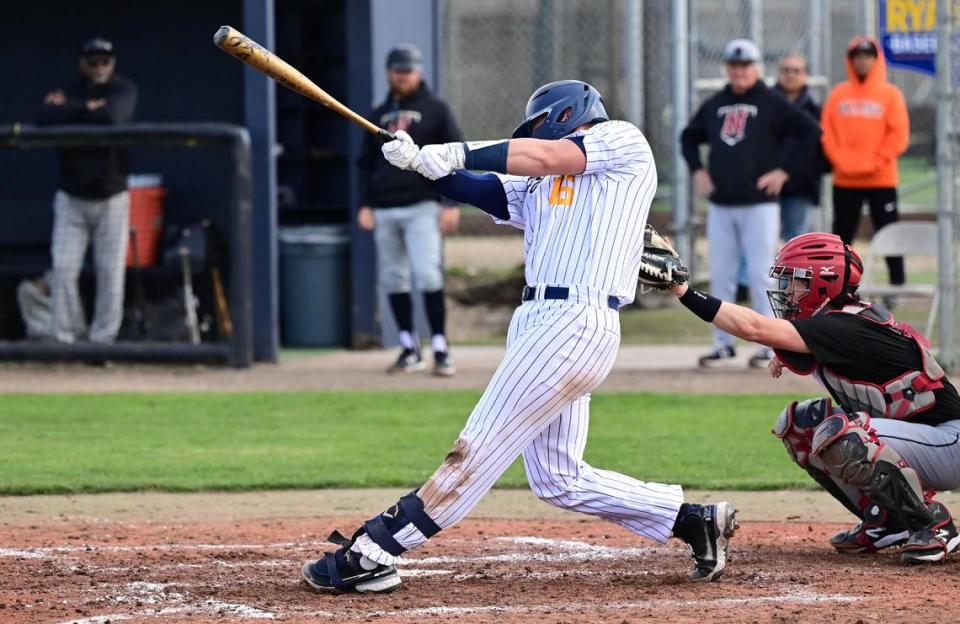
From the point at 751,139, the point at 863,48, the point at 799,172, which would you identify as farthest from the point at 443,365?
the point at 863,48

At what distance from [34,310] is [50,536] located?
5263 millimetres

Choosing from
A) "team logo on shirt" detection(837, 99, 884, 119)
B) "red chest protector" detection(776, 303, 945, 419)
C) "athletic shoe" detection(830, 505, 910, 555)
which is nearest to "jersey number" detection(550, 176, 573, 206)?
"red chest protector" detection(776, 303, 945, 419)

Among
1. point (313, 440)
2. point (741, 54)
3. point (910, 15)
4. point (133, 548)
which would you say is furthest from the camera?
point (910, 15)

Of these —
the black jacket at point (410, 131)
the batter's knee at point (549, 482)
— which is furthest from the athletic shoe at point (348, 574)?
the black jacket at point (410, 131)

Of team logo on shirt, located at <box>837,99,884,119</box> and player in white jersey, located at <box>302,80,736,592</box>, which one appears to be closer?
player in white jersey, located at <box>302,80,736,592</box>

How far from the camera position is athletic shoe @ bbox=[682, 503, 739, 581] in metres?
4.86

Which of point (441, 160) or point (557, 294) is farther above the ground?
point (441, 160)

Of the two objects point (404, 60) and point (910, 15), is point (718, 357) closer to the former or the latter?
point (404, 60)

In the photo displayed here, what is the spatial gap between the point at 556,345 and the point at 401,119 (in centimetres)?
575

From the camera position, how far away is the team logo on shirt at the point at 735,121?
33.1 feet

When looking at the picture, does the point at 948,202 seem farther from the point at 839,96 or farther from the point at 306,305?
the point at 306,305

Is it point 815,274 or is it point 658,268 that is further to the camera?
point 815,274

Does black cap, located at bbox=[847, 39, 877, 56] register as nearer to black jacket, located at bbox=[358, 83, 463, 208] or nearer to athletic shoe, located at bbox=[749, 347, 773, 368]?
athletic shoe, located at bbox=[749, 347, 773, 368]

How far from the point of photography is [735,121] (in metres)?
10.1
